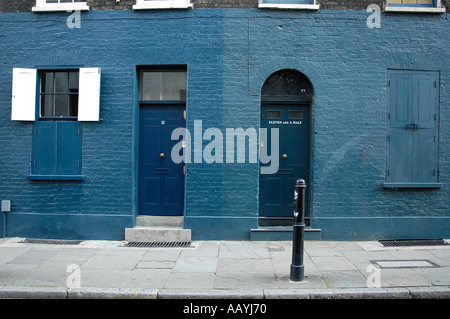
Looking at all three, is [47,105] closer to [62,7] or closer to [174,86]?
[62,7]

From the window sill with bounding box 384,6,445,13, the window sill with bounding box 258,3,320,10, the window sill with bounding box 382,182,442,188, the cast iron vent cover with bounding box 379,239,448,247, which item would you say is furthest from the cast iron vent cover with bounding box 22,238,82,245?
the window sill with bounding box 384,6,445,13

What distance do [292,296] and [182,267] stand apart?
6.35 ft

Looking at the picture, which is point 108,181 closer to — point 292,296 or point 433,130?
point 292,296

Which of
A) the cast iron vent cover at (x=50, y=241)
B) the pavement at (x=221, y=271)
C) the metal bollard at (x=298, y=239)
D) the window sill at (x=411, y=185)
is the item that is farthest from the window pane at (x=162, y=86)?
the window sill at (x=411, y=185)

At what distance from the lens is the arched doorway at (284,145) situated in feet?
25.7

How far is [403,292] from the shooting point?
489cm

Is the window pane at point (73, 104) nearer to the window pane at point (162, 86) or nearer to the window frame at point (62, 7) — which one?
the window pane at point (162, 86)

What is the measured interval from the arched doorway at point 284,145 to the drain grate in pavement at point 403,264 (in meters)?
1.98

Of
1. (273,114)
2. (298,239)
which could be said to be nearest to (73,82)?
(273,114)

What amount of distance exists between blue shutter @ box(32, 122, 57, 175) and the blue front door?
182 centimetres

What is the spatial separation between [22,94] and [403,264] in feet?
26.2

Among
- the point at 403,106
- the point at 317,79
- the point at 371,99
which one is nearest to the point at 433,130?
the point at 403,106

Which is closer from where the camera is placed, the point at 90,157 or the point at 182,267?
the point at 182,267

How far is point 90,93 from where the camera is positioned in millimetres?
7559
